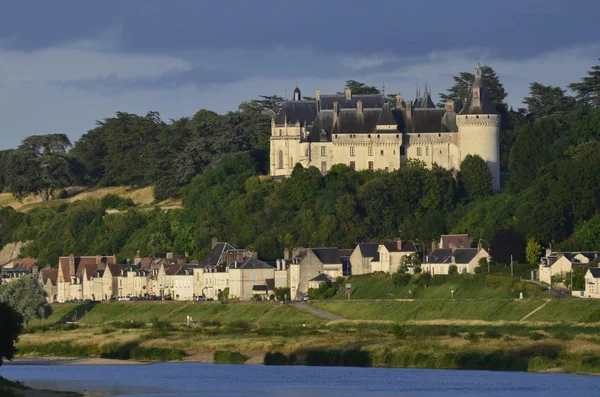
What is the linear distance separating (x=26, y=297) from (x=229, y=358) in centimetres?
2790

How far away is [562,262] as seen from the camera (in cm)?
9456

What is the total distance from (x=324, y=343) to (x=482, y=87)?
149 feet

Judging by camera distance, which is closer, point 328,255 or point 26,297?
point 26,297

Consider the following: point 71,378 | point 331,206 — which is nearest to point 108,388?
point 71,378

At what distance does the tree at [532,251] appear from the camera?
101 metres

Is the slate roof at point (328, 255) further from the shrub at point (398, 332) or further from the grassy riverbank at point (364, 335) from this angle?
the shrub at point (398, 332)

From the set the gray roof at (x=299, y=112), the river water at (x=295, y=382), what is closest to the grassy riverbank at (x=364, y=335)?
the river water at (x=295, y=382)

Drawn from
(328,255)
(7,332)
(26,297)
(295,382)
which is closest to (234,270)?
(328,255)

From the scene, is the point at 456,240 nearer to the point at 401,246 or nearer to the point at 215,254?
the point at 401,246

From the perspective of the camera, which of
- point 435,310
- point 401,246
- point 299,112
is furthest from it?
point 299,112

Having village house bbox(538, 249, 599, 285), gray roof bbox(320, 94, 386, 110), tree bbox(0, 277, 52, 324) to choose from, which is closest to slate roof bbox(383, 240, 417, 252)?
village house bbox(538, 249, 599, 285)

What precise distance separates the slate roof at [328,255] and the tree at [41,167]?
48343 mm

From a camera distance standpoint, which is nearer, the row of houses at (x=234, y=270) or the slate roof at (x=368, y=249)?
the row of houses at (x=234, y=270)

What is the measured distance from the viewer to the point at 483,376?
66.9 m
